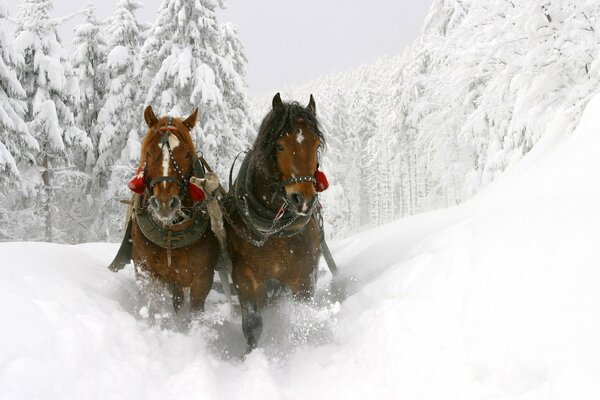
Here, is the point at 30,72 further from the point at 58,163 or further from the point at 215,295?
the point at 215,295

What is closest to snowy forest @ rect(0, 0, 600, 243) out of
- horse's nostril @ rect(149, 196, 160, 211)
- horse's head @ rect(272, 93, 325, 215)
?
horse's head @ rect(272, 93, 325, 215)

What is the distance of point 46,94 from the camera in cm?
1511

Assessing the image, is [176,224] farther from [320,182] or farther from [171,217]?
[320,182]

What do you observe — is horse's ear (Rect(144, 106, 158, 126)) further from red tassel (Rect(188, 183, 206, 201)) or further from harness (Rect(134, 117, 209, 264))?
red tassel (Rect(188, 183, 206, 201))

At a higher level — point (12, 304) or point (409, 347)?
point (12, 304)

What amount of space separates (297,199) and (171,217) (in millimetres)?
1089

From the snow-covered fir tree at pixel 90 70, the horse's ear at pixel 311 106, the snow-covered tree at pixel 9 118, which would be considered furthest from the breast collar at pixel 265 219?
the snow-covered fir tree at pixel 90 70

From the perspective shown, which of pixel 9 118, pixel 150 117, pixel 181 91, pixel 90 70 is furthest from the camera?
pixel 90 70

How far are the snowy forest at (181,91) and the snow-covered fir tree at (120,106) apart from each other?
50 mm

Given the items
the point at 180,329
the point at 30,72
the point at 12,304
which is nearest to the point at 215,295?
the point at 180,329

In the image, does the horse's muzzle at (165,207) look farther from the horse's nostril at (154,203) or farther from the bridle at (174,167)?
the bridle at (174,167)

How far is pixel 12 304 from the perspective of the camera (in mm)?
2844

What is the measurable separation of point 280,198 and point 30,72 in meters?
14.7

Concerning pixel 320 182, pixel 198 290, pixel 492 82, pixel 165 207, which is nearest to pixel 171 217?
pixel 165 207
